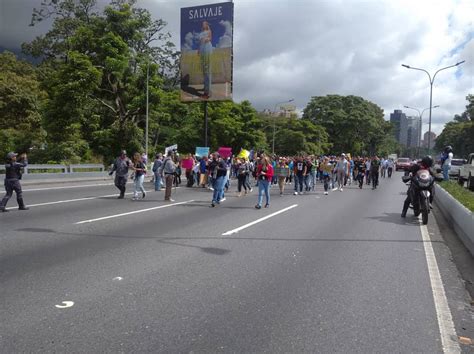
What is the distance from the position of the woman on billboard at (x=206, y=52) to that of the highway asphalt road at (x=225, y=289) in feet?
68.0

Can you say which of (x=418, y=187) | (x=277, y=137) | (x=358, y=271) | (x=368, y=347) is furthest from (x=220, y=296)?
(x=277, y=137)

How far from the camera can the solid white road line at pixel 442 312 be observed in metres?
3.81

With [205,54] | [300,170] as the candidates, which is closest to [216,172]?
[300,170]

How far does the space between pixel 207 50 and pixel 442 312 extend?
26.2m

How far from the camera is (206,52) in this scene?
93.7 ft

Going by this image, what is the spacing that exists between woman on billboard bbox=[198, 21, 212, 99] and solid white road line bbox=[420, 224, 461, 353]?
942 inches

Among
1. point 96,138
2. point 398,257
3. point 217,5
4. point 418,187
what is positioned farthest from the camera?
point 96,138

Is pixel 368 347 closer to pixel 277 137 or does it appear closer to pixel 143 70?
pixel 143 70

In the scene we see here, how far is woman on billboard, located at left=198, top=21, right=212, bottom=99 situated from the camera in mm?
28283

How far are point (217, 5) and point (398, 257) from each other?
24367 mm

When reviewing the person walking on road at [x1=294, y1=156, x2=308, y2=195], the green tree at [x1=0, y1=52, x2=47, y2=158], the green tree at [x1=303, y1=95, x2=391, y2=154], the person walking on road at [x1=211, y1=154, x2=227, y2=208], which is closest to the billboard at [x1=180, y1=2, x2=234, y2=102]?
the person walking on road at [x1=294, y1=156, x2=308, y2=195]

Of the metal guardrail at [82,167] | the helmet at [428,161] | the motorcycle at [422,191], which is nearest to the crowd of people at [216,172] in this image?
the motorcycle at [422,191]

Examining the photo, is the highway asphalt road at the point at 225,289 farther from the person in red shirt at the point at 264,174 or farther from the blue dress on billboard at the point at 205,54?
the blue dress on billboard at the point at 205,54

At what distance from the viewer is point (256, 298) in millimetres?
4785
